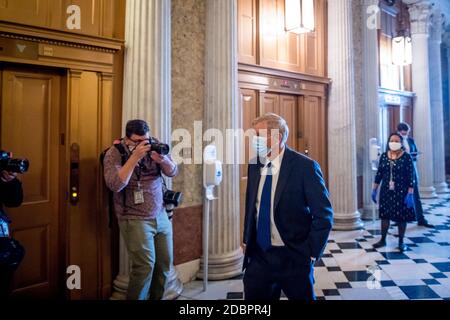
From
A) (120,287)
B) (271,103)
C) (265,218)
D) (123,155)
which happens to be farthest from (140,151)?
(271,103)

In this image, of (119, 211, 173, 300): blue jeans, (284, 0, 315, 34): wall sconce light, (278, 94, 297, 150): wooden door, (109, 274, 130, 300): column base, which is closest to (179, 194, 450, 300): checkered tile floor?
(109, 274, 130, 300): column base

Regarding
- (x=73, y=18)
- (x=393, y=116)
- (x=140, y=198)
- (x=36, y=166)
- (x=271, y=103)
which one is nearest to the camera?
(x=140, y=198)

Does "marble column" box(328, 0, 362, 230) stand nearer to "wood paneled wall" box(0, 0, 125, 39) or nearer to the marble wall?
the marble wall

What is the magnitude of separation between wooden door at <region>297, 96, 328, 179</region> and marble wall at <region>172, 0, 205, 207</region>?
235cm

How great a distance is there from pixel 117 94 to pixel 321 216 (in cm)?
223

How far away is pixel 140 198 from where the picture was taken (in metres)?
2.85

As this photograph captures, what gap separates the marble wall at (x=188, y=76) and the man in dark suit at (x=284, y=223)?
176 centimetres

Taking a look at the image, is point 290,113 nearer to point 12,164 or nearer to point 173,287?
point 173,287

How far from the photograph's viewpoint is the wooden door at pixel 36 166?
2.96m

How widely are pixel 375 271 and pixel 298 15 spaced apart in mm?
3508

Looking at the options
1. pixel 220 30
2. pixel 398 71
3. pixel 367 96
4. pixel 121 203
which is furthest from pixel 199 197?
pixel 398 71

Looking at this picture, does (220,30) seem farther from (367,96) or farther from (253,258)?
(367,96)

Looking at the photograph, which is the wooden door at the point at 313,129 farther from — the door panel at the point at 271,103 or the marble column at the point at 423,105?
the marble column at the point at 423,105

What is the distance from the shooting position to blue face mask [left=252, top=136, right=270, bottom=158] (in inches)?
88.3
